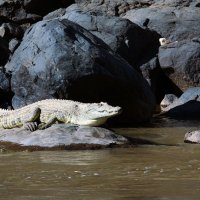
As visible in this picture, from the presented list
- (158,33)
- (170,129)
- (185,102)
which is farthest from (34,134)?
(158,33)

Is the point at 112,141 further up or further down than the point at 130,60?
further down

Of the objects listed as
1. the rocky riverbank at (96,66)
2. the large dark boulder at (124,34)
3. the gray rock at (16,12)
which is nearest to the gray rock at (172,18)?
Result: the large dark boulder at (124,34)

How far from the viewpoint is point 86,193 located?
4387mm

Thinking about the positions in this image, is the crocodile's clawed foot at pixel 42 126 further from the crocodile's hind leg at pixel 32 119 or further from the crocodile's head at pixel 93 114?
the crocodile's head at pixel 93 114

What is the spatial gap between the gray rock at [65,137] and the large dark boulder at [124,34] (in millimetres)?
9501

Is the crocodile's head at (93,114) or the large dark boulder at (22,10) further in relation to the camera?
the large dark boulder at (22,10)

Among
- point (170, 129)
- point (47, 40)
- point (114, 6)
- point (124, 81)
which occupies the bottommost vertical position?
point (170, 129)

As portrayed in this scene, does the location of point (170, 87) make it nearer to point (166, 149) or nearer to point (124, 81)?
point (124, 81)

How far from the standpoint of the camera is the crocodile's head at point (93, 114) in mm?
8305

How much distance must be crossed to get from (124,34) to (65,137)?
10.7 meters

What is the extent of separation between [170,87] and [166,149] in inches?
410

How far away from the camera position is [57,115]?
28.3 feet

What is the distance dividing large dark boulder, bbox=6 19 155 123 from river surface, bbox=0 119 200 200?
376 centimetres

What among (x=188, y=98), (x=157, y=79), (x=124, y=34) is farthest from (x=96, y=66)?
(x=124, y=34)
